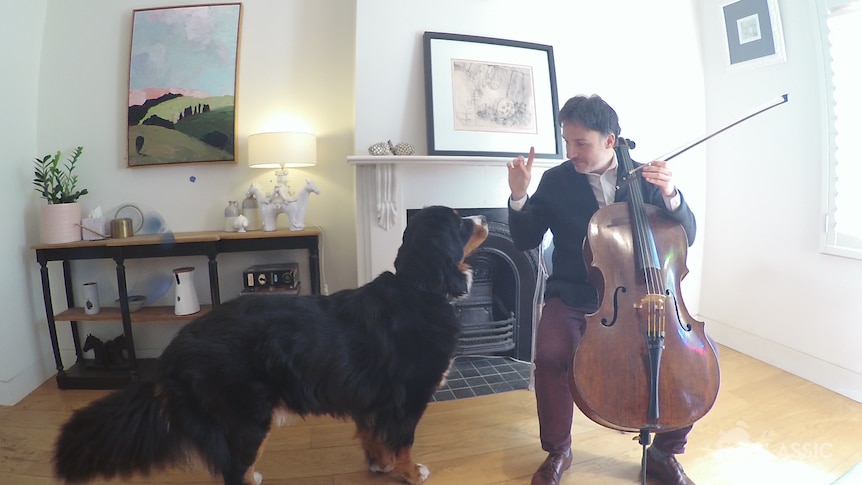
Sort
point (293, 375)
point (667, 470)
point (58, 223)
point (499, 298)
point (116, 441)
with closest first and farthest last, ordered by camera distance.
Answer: point (116, 441), point (293, 375), point (667, 470), point (58, 223), point (499, 298)

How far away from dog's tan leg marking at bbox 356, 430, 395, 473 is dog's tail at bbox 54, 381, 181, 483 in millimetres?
574

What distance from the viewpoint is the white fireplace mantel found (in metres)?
2.09

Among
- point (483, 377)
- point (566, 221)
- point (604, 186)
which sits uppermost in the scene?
point (604, 186)

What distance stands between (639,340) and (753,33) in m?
2.16

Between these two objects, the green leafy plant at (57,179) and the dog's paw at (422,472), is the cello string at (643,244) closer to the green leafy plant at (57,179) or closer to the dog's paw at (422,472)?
the dog's paw at (422,472)

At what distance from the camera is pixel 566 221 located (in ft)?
4.90

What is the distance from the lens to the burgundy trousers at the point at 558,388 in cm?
137

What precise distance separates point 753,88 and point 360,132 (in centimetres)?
225

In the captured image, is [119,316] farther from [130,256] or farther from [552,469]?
[552,469]

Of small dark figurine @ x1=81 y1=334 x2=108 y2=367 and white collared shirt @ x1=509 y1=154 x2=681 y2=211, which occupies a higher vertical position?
white collared shirt @ x1=509 y1=154 x2=681 y2=211

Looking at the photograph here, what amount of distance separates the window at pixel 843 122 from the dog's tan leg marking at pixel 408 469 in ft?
7.23

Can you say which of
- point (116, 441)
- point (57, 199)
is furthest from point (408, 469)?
point (57, 199)

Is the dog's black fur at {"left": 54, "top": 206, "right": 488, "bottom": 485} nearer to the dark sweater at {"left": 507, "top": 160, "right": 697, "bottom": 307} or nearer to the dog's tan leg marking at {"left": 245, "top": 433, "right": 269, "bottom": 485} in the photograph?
the dog's tan leg marking at {"left": 245, "top": 433, "right": 269, "bottom": 485}

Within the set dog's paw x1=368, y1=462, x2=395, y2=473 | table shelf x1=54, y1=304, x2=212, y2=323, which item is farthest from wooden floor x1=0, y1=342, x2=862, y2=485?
table shelf x1=54, y1=304, x2=212, y2=323
